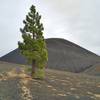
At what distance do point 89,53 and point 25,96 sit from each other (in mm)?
146849

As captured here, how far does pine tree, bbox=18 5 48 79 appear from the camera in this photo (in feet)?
234

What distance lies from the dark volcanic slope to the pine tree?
76.5 meters

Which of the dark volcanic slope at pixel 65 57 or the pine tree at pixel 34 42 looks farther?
the dark volcanic slope at pixel 65 57

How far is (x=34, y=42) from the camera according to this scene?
71500 mm

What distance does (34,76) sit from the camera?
243 feet

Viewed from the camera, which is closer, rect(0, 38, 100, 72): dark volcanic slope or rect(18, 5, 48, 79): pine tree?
rect(18, 5, 48, 79): pine tree

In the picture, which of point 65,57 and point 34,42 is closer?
point 34,42

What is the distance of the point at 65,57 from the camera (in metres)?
168

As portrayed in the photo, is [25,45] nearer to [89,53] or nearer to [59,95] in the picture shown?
[59,95]

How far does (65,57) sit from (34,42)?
320 ft

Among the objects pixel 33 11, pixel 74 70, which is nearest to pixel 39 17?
pixel 33 11

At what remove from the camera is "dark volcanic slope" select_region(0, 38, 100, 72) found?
155 m

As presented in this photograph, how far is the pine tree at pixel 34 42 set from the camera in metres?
71.2

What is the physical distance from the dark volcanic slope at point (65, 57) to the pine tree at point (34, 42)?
76516 millimetres
